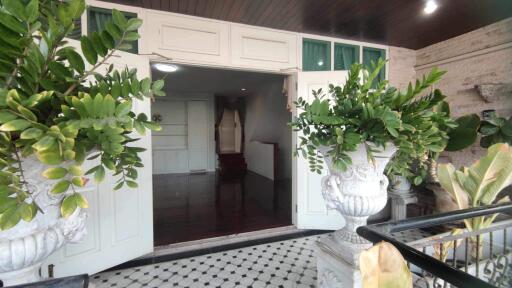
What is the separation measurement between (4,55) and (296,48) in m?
3.06

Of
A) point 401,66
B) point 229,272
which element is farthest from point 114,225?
point 401,66

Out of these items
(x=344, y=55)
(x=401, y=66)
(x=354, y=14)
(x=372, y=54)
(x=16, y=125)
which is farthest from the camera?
(x=401, y=66)

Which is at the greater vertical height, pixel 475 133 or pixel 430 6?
pixel 430 6

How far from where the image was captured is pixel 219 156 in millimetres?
7438

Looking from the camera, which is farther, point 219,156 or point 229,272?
point 219,156

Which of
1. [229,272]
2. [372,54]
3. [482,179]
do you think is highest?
[372,54]

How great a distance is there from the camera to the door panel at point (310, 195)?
3133mm

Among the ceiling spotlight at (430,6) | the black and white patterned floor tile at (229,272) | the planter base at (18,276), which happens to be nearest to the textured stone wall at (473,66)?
the ceiling spotlight at (430,6)

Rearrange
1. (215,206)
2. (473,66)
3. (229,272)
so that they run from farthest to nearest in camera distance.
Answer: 1. (215,206)
2. (473,66)
3. (229,272)

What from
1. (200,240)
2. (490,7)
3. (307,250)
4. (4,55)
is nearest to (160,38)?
(4,55)

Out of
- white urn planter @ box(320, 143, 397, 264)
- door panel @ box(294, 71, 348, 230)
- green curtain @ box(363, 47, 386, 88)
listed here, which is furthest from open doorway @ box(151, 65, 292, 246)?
white urn planter @ box(320, 143, 397, 264)

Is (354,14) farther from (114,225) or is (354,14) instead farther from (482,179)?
(114,225)

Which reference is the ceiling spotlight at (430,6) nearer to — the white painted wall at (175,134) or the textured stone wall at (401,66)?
the textured stone wall at (401,66)

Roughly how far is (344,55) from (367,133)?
2.76m
